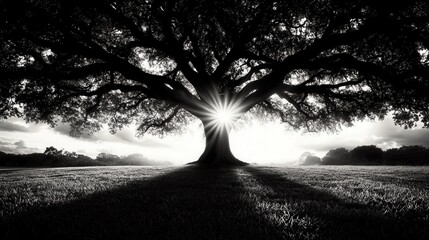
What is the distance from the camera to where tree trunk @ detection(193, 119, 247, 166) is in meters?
16.6

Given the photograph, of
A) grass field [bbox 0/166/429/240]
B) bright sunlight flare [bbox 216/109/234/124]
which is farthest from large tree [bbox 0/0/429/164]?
grass field [bbox 0/166/429/240]

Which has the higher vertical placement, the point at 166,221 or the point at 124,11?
the point at 124,11

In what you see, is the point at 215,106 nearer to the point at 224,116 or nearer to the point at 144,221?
the point at 224,116

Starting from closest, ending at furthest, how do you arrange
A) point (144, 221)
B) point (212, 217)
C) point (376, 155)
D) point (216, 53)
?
point (144, 221) → point (212, 217) → point (216, 53) → point (376, 155)

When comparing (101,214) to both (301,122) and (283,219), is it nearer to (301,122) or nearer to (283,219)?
(283,219)

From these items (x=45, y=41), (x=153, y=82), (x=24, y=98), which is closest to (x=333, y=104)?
(x=153, y=82)

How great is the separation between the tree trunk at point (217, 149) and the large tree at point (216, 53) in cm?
8

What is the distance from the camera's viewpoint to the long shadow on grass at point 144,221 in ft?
8.45

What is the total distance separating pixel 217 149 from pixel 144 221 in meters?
14.4

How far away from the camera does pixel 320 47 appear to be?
1176 centimetres

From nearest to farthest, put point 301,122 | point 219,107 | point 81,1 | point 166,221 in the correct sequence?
point 166,221, point 81,1, point 219,107, point 301,122

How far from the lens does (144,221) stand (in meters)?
2.95

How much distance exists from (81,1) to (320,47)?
10.7 meters

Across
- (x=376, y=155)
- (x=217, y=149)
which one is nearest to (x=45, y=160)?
(x=217, y=149)
